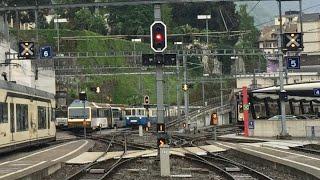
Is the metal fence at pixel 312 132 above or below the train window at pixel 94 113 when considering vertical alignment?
below

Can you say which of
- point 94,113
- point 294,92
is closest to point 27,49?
point 294,92

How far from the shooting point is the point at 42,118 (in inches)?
1326

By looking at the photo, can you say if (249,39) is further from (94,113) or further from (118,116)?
(94,113)

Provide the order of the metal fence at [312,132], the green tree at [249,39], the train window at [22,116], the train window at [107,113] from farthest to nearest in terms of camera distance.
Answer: the green tree at [249,39]
the train window at [107,113]
the metal fence at [312,132]
the train window at [22,116]

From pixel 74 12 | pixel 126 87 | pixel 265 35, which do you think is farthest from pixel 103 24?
pixel 265 35

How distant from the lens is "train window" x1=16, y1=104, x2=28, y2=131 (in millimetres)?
27583

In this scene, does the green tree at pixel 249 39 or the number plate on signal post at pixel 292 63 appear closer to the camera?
the number plate on signal post at pixel 292 63

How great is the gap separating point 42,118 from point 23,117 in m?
5.06

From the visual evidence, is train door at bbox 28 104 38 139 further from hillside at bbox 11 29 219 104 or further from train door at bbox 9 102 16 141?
hillside at bbox 11 29 219 104

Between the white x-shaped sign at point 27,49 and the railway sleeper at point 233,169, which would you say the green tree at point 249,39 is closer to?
the white x-shaped sign at point 27,49

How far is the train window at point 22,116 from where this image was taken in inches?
1086

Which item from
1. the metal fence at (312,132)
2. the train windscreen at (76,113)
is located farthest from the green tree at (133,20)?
the metal fence at (312,132)

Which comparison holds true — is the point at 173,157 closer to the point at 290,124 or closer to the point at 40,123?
the point at 40,123

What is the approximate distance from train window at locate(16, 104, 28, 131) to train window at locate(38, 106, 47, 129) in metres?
3.42
